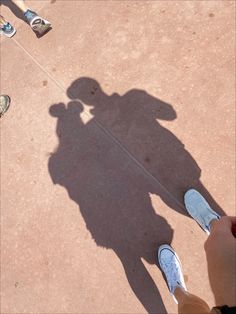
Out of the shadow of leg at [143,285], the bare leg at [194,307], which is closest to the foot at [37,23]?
the shadow of leg at [143,285]

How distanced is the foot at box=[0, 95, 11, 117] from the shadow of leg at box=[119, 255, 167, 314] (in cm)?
230

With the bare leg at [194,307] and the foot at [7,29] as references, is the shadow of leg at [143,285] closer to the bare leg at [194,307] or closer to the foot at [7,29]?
the bare leg at [194,307]

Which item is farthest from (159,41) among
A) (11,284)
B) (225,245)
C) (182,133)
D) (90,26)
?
(11,284)

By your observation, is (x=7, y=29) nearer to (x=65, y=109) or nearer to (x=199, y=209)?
(x=65, y=109)

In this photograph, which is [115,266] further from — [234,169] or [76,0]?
[76,0]

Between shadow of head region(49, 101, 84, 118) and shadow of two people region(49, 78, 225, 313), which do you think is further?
shadow of head region(49, 101, 84, 118)

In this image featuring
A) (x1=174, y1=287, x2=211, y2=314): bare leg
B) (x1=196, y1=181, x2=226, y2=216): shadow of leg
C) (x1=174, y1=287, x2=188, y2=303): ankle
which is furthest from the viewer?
(x1=196, y1=181, x2=226, y2=216): shadow of leg

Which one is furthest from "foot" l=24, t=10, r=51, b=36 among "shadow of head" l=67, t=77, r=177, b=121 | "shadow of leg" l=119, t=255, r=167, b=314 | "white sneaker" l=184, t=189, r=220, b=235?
"shadow of leg" l=119, t=255, r=167, b=314

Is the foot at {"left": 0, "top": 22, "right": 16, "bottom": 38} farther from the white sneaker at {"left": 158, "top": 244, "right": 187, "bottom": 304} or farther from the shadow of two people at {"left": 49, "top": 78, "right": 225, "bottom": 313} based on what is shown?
the white sneaker at {"left": 158, "top": 244, "right": 187, "bottom": 304}

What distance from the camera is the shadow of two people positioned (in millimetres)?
3785

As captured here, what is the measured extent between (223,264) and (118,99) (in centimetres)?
262

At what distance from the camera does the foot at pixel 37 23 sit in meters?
4.67

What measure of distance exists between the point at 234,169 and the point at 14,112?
2.69m

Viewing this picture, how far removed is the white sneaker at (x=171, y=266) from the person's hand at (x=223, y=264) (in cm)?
131
